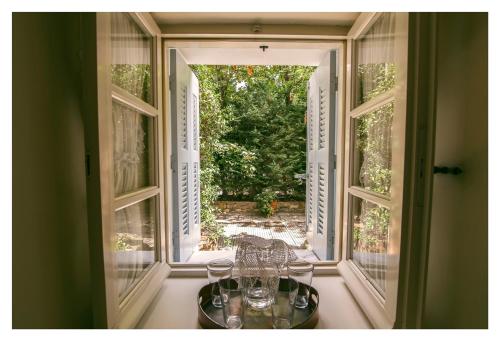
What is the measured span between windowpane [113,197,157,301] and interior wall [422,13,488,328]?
88cm

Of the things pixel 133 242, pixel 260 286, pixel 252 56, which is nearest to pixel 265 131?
pixel 252 56

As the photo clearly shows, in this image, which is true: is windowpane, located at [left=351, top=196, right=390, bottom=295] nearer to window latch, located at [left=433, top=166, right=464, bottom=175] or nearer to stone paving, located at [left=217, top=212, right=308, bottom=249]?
window latch, located at [left=433, top=166, right=464, bottom=175]

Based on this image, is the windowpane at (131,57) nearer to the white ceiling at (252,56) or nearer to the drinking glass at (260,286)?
A: the white ceiling at (252,56)

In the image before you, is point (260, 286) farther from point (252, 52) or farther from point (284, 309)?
point (252, 52)

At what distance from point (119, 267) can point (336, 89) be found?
1.40 metres

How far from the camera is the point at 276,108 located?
214 inches

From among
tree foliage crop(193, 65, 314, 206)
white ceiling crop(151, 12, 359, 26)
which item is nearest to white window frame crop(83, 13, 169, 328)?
white ceiling crop(151, 12, 359, 26)

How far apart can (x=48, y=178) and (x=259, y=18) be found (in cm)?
110

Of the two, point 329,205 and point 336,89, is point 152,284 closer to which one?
point 329,205

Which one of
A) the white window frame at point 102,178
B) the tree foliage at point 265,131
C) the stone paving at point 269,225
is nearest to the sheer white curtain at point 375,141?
the white window frame at point 102,178

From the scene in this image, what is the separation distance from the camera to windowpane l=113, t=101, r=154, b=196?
3.07 ft

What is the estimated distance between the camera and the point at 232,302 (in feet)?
3.14

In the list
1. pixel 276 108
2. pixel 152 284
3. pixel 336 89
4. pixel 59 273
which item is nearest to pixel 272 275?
pixel 152 284

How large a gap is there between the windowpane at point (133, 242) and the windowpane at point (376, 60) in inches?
38.7
